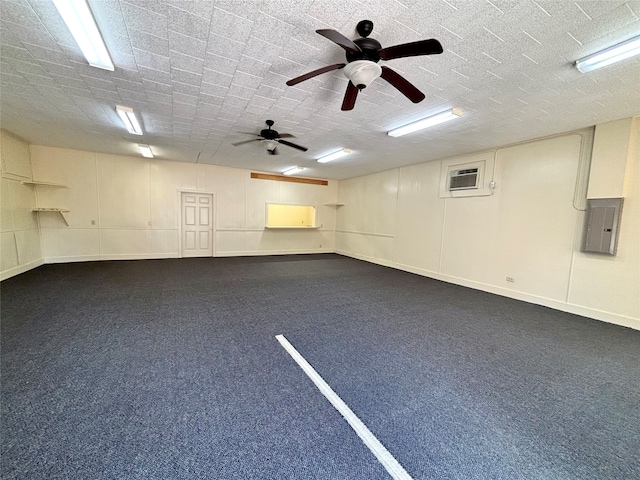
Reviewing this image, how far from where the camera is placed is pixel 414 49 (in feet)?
6.17

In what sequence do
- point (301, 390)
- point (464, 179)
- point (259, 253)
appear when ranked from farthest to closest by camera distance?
point (259, 253)
point (464, 179)
point (301, 390)

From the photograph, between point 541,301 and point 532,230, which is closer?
point 541,301

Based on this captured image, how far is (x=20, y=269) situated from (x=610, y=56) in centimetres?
963

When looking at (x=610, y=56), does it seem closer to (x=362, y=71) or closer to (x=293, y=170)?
(x=362, y=71)

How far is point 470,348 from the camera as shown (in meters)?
2.76

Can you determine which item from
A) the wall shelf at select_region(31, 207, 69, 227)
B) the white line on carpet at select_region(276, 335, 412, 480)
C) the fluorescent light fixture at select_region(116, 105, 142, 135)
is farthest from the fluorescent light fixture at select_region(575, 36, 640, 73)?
the wall shelf at select_region(31, 207, 69, 227)

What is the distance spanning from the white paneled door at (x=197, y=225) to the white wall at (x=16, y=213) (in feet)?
10.4

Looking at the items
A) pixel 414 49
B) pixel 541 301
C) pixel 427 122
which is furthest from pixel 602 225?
pixel 414 49

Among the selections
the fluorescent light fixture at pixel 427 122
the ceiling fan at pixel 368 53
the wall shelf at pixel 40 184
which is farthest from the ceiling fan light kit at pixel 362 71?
the wall shelf at pixel 40 184

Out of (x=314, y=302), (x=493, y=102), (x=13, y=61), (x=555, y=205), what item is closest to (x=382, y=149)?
(x=493, y=102)

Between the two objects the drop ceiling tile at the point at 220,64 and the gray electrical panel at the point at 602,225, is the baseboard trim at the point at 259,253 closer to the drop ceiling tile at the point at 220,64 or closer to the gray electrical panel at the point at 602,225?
the drop ceiling tile at the point at 220,64

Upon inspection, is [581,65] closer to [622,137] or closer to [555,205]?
[622,137]

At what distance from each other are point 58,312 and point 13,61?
291 cm

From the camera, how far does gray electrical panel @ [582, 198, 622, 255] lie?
11.9 ft
